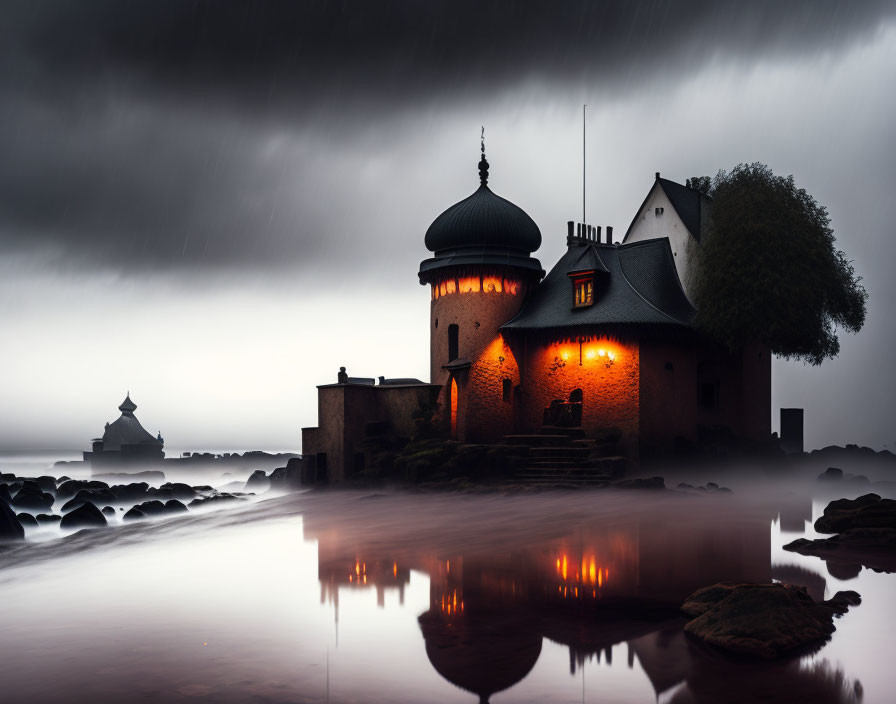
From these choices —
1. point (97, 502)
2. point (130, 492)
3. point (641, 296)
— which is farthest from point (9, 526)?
point (641, 296)

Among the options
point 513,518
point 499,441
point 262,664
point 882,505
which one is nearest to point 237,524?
point 513,518

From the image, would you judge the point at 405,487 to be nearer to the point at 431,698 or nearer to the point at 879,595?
the point at 879,595

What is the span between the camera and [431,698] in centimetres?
721

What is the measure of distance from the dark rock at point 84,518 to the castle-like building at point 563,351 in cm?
977

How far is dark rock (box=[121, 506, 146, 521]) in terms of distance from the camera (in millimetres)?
27578

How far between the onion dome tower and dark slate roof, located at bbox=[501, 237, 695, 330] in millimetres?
1081

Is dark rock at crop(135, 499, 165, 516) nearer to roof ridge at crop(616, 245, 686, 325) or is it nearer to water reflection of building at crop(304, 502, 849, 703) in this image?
water reflection of building at crop(304, 502, 849, 703)

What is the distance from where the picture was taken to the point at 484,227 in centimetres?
3372

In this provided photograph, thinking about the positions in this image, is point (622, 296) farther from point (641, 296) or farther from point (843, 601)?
point (843, 601)

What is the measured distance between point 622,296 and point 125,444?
6585 centimetres

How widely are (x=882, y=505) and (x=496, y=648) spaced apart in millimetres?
10423

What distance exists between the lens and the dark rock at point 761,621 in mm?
8180

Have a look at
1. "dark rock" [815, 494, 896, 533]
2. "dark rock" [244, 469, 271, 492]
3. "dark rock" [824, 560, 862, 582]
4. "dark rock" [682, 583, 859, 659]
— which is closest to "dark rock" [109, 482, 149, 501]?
"dark rock" [244, 469, 271, 492]

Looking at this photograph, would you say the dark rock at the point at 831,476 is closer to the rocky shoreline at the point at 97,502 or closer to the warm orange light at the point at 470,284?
the warm orange light at the point at 470,284
